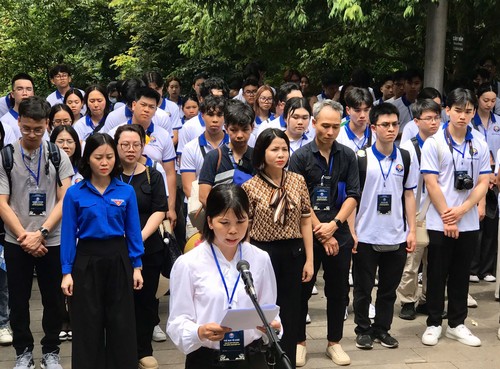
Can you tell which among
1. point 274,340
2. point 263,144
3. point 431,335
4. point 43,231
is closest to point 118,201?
point 43,231

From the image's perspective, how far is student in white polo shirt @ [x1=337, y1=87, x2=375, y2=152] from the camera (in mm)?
7438

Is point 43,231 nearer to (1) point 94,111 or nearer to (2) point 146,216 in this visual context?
(2) point 146,216

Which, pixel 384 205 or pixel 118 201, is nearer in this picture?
pixel 118 201

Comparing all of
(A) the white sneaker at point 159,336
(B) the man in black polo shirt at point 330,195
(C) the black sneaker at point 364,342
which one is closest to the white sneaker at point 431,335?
(C) the black sneaker at point 364,342

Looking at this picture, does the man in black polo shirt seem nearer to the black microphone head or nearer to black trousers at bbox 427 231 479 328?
black trousers at bbox 427 231 479 328

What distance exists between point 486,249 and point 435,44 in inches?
123

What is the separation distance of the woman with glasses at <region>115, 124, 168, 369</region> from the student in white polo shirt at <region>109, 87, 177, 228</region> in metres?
0.91

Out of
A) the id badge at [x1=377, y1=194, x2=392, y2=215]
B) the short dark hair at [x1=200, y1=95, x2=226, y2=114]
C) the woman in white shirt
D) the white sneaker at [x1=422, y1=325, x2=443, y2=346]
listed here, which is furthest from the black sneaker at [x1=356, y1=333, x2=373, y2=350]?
the woman in white shirt

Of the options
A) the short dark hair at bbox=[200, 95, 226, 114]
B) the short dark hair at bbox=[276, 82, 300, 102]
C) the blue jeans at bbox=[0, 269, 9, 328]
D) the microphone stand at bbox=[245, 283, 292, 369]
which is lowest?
the blue jeans at bbox=[0, 269, 9, 328]

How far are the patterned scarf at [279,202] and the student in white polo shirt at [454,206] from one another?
185 centimetres

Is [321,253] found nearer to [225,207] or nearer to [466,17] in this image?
[225,207]

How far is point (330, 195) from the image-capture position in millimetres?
6410

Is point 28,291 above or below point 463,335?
above

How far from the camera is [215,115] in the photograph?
739 cm
